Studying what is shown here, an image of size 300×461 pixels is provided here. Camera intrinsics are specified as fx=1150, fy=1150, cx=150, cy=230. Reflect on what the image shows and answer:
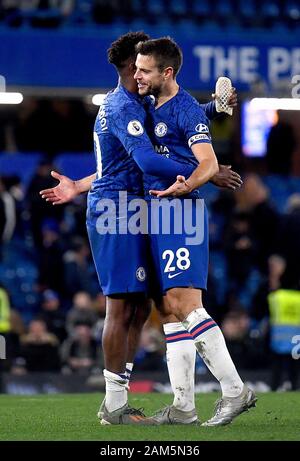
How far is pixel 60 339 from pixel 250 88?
380 cm

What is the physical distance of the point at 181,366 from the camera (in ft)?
19.6

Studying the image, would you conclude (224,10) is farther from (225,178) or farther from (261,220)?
(225,178)

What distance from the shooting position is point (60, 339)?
12.4 meters

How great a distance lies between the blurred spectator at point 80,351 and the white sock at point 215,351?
6009 mm

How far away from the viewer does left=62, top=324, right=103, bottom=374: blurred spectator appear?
11.9 metres

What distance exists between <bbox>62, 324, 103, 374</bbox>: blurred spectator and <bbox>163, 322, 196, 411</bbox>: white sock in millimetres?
5793

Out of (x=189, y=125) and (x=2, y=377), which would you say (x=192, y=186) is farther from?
(x=2, y=377)

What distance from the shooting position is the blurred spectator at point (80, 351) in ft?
39.0

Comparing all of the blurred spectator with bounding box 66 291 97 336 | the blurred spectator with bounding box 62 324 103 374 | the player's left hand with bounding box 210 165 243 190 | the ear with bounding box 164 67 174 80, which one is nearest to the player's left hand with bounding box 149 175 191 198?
the player's left hand with bounding box 210 165 243 190

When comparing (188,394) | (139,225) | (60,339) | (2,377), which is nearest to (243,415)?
(188,394)

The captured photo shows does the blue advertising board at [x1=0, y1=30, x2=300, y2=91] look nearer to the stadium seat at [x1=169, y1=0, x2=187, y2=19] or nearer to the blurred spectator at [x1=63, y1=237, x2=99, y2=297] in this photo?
the stadium seat at [x1=169, y1=0, x2=187, y2=19]

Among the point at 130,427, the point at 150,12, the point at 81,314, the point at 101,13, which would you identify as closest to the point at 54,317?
the point at 81,314

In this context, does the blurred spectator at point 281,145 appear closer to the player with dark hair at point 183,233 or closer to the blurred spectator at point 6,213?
the blurred spectator at point 6,213
